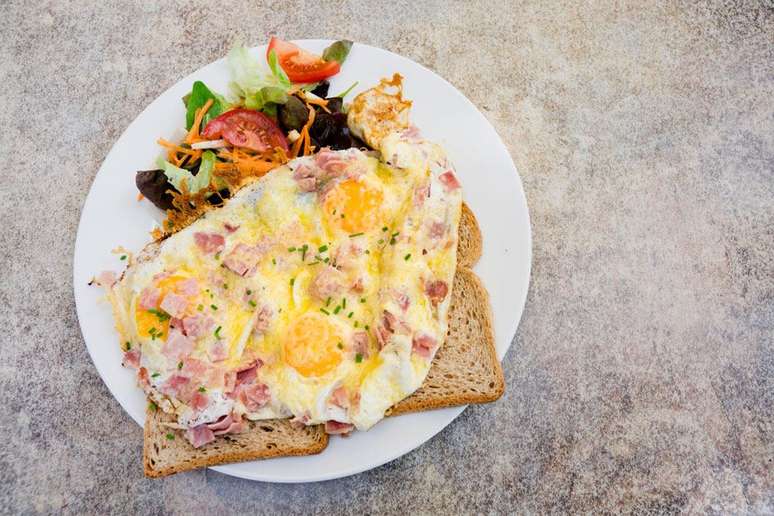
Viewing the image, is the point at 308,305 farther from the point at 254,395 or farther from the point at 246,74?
the point at 246,74

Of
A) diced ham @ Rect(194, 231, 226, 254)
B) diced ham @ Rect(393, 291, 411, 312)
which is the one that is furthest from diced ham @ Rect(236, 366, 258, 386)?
diced ham @ Rect(393, 291, 411, 312)

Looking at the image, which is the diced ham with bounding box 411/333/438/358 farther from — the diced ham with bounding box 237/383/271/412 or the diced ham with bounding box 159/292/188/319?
the diced ham with bounding box 159/292/188/319

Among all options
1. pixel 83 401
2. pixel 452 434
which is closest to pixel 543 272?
pixel 452 434

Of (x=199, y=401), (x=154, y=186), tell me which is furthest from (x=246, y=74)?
(x=199, y=401)

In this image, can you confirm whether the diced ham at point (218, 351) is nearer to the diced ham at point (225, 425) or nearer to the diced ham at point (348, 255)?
the diced ham at point (225, 425)

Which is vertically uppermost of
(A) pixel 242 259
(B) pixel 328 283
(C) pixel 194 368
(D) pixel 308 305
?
(A) pixel 242 259
